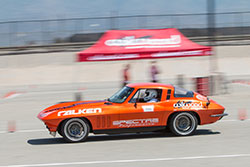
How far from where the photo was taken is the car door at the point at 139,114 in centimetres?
937

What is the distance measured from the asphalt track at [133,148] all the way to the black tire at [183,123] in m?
0.19

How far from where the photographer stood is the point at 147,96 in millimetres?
9828

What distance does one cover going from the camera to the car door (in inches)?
369

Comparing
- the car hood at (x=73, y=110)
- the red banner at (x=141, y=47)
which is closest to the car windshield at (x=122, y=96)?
the car hood at (x=73, y=110)

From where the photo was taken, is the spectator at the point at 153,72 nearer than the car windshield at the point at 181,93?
No

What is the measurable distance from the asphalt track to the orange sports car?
1.00ft

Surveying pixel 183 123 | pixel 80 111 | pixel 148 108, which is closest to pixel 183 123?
pixel 183 123

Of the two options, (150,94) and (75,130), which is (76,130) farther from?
(150,94)

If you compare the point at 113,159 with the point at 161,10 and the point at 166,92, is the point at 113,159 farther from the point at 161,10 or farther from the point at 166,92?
the point at 161,10

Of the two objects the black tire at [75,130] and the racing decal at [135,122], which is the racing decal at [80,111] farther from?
the racing decal at [135,122]

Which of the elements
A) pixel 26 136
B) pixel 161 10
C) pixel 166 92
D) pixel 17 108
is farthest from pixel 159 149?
pixel 161 10

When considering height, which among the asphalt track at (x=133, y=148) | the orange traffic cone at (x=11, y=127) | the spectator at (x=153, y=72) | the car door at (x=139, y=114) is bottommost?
the asphalt track at (x=133, y=148)

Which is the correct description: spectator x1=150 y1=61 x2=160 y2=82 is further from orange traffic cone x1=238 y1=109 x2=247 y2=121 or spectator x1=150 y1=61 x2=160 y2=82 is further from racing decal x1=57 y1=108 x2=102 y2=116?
racing decal x1=57 y1=108 x2=102 y2=116

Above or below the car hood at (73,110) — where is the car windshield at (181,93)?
above
